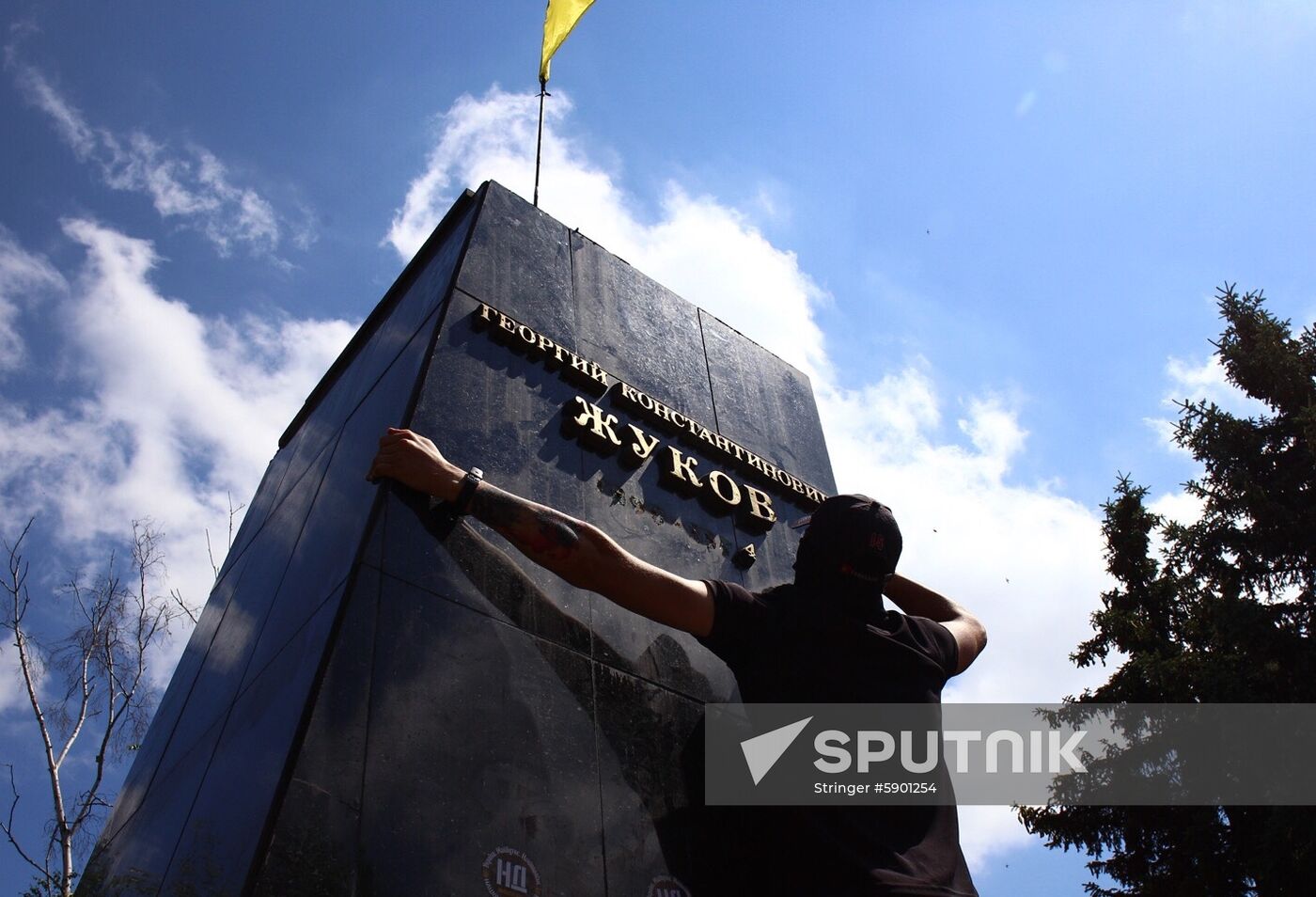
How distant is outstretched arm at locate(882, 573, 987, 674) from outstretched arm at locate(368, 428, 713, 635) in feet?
4.07

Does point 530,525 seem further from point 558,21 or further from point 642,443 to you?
point 558,21

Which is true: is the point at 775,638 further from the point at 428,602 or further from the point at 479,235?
the point at 479,235

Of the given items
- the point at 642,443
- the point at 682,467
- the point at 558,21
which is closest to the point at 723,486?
the point at 682,467

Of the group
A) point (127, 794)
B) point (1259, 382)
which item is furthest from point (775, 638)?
point (1259, 382)

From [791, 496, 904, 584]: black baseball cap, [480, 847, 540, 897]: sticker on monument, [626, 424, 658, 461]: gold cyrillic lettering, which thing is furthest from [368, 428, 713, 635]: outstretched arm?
[626, 424, 658, 461]: gold cyrillic lettering

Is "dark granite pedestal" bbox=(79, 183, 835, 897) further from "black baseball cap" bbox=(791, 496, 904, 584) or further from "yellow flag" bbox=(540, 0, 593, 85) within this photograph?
"yellow flag" bbox=(540, 0, 593, 85)

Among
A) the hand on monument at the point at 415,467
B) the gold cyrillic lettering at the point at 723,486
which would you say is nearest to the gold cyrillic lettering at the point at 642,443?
the gold cyrillic lettering at the point at 723,486

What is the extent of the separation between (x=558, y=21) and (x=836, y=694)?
8116mm

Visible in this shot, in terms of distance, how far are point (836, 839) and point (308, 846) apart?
1570 millimetres

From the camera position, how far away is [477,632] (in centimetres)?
353

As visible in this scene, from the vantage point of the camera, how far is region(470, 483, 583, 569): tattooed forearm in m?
3.30

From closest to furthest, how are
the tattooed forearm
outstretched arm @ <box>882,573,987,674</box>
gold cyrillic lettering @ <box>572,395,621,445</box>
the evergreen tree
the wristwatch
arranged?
the tattooed forearm < the wristwatch < outstretched arm @ <box>882,573,987,674</box> < gold cyrillic lettering @ <box>572,395,621,445</box> < the evergreen tree

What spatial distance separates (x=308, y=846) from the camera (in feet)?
8.78

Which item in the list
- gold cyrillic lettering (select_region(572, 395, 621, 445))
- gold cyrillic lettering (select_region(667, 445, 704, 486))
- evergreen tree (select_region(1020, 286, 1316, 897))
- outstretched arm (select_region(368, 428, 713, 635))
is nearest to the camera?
outstretched arm (select_region(368, 428, 713, 635))
